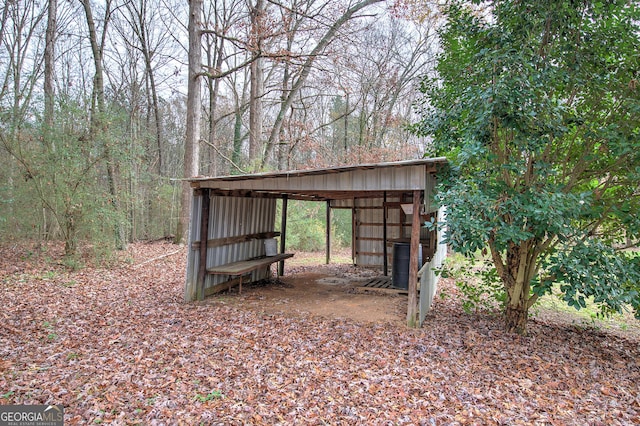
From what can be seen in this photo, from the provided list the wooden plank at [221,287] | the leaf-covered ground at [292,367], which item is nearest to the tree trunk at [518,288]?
the leaf-covered ground at [292,367]

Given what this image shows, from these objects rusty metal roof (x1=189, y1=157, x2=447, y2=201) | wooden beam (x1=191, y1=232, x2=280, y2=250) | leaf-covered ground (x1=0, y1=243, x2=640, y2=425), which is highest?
rusty metal roof (x1=189, y1=157, x2=447, y2=201)

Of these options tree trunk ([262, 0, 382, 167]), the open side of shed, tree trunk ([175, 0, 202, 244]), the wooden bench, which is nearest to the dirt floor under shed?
the open side of shed

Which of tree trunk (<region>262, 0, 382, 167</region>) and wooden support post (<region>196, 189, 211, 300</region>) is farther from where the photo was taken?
tree trunk (<region>262, 0, 382, 167</region>)

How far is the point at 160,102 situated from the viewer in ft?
55.9

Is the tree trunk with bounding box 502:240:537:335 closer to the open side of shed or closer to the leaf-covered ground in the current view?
the leaf-covered ground

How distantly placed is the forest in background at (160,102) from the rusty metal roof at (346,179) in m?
1.15

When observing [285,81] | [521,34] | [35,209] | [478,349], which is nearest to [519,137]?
[521,34]

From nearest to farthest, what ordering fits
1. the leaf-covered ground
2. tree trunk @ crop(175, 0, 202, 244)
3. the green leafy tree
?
the leaf-covered ground, the green leafy tree, tree trunk @ crop(175, 0, 202, 244)

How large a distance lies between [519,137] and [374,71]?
1402cm

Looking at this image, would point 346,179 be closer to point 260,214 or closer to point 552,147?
point 552,147

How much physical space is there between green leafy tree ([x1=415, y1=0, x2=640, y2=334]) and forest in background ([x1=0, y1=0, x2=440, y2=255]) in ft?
5.20

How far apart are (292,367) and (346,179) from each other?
2.70 m

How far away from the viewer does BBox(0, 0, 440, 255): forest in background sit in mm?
7969

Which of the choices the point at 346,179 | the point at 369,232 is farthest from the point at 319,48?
the point at 346,179
